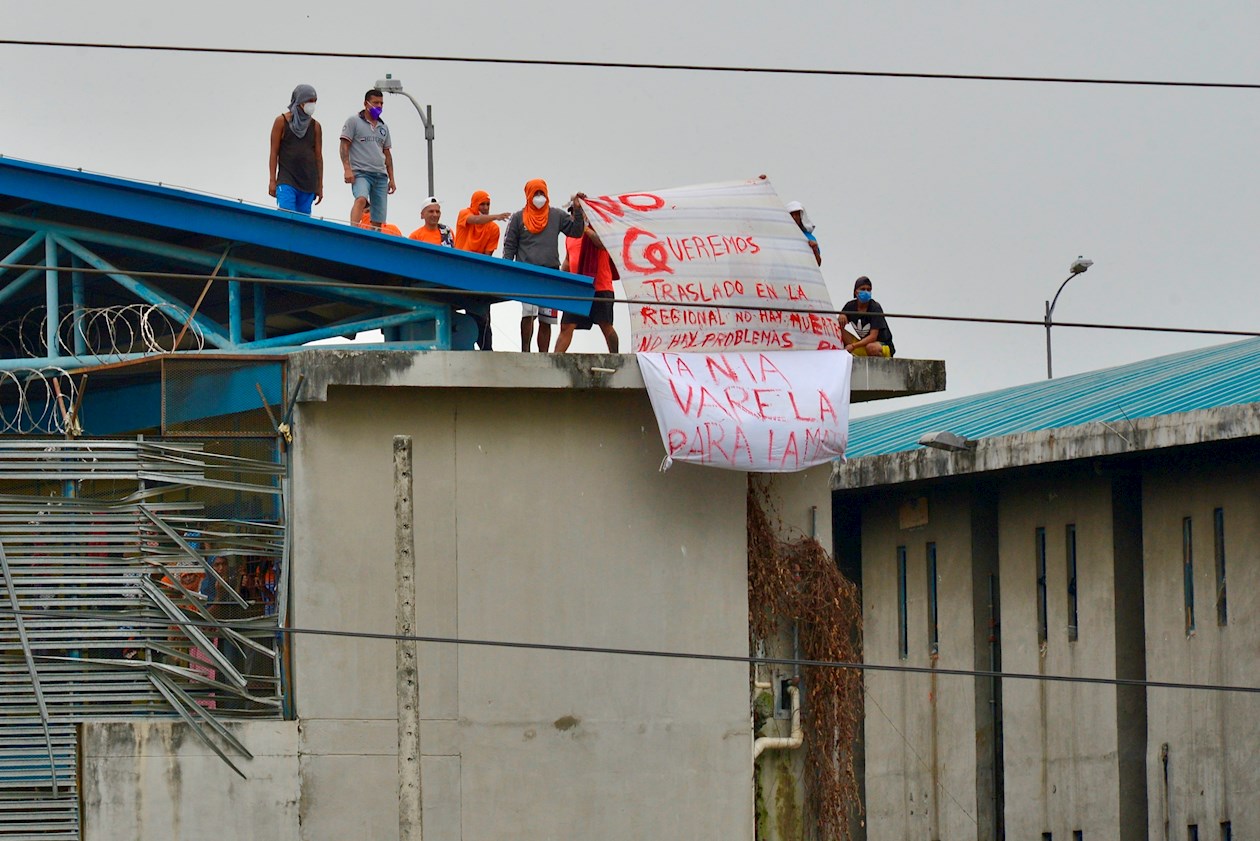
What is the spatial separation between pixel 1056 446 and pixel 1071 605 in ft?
6.22

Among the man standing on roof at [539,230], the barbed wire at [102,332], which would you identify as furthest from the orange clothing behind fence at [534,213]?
the barbed wire at [102,332]

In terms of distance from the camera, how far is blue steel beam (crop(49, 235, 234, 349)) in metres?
18.2

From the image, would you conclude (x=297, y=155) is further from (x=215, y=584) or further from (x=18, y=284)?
(x=215, y=584)

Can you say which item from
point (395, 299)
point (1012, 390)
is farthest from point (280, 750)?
point (1012, 390)

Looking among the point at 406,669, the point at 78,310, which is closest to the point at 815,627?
the point at 406,669

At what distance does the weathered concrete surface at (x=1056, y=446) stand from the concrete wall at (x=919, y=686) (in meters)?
Answer: 0.80

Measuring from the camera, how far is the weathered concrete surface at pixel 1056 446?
1995cm

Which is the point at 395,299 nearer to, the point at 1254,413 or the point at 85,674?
the point at 85,674

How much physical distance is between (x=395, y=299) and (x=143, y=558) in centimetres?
331

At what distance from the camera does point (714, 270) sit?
17.9 m

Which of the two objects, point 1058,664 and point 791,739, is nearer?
point 791,739

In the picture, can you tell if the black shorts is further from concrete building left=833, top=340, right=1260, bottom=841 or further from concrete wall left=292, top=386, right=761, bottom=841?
concrete building left=833, top=340, right=1260, bottom=841

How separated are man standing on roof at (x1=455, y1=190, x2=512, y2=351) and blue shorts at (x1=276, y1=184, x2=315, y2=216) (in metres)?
A: 1.38

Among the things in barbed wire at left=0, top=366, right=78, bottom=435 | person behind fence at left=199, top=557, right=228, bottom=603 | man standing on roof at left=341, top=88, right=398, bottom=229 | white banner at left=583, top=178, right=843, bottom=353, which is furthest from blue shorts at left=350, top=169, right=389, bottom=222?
person behind fence at left=199, top=557, right=228, bottom=603
